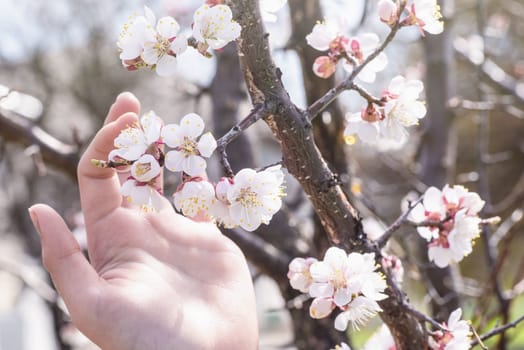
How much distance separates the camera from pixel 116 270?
1021 mm

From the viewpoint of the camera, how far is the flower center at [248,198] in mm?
890

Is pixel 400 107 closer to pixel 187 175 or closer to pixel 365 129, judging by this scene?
pixel 365 129

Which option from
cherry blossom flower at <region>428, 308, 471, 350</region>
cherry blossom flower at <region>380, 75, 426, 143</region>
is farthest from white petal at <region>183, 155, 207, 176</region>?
cherry blossom flower at <region>428, 308, 471, 350</region>

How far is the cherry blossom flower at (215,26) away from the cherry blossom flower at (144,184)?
0.61 ft

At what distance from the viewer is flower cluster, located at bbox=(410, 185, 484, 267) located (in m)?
1.09

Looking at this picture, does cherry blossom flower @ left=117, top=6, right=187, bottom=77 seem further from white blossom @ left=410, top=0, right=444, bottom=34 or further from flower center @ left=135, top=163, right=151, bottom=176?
white blossom @ left=410, top=0, right=444, bottom=34

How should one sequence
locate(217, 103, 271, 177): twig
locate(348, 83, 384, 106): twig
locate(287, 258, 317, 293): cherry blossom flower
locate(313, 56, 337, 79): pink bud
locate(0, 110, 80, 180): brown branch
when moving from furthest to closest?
locate(0, 110, 80, 180): brown branch → locate(313, 56, 337, 79): pink bud → locate(287, 258, 317, 293): cherry blossom flower → locate(348, 83, 384, 106): twig → locate(217, 103, 271, 177): twig

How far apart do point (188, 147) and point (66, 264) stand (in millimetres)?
275

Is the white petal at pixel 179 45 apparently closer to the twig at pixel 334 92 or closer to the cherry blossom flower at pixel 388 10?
the twig at pixel 334 92

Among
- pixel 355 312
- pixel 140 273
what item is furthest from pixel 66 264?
pixel 355 312

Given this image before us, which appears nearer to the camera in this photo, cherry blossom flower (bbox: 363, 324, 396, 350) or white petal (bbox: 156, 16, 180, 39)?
white petal (bbox: 156, 16, 180, 39)

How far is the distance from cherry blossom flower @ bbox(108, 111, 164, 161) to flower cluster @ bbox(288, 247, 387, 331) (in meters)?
0.30

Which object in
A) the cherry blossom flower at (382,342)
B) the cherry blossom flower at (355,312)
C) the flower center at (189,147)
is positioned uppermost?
the flower center at (189,147)

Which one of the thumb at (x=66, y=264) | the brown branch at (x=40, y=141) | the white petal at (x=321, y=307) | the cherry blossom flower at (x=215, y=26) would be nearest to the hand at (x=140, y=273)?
the thumb at (x=66, y=264)
